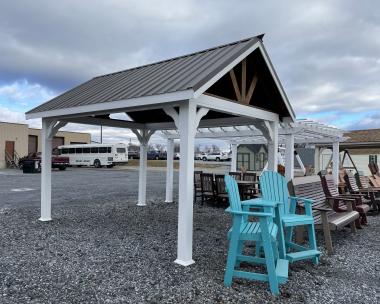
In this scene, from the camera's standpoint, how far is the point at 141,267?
4.38 meters

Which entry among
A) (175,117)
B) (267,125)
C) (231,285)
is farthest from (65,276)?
(267,125)

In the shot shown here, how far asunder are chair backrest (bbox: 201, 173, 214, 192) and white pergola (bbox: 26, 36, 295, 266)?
2.09m

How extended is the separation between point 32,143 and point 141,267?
33.8 m

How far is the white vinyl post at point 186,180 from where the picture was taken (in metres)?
4.55

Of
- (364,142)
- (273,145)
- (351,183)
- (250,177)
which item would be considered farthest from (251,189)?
(364,142)

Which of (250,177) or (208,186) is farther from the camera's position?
(250,177)

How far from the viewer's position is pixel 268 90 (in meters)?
6.57

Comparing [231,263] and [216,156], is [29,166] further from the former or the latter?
[216,156]

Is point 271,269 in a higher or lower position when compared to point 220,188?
lower

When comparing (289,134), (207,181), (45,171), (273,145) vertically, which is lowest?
(207,181)

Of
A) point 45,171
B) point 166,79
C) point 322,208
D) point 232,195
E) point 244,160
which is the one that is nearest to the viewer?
point 232,195

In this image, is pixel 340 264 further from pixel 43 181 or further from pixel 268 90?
pixel 43 181

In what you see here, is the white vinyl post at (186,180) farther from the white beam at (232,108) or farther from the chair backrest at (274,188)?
the chair backrest at (274,188)

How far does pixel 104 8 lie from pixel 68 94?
2.38 meters
